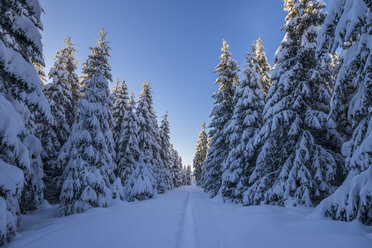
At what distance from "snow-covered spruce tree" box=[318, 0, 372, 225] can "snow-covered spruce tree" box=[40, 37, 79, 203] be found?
1840 centimetres

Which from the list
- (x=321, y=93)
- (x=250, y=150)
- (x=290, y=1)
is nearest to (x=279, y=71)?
(x=321, y=93)

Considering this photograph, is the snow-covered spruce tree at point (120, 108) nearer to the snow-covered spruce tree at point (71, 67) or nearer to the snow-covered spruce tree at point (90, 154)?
the snow-covered spruce tree at point (71, 67)

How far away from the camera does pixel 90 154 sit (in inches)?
459

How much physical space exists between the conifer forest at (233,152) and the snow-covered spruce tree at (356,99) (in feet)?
0.09

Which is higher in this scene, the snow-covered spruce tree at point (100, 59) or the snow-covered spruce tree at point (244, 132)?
the snow-covered spruce tree at point (100, 59)

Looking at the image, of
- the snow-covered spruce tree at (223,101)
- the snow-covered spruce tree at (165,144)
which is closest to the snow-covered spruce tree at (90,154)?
the snow-covered spruce tree at (223,101)

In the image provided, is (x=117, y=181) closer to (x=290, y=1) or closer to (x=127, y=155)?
(x=127, y=155)

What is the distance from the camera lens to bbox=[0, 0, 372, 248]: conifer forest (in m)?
4.59

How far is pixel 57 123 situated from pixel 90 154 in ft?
24.8

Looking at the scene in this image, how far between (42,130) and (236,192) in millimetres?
16818

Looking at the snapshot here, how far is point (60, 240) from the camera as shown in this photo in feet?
16.4

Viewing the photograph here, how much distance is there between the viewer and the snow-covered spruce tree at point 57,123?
15.2 m

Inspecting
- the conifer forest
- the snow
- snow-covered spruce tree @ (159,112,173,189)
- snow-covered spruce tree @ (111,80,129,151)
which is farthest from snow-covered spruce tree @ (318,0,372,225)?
snow-covered spruce tree @ (159,112,173,189)

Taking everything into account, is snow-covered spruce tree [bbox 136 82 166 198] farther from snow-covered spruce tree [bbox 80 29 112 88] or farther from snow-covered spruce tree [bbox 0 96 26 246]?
snow-covered spruce tree [bbox 0 96 26 246]
